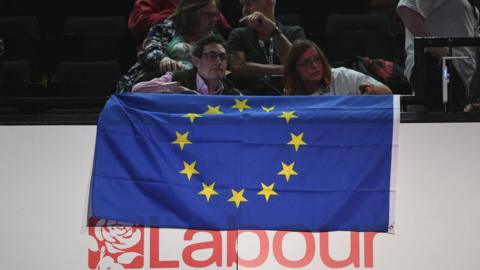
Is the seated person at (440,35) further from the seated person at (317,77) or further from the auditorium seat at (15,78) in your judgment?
the auditorium seat at (15,78)

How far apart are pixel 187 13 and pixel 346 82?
36.3 inches

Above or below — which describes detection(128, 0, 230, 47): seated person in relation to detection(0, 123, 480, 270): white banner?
above

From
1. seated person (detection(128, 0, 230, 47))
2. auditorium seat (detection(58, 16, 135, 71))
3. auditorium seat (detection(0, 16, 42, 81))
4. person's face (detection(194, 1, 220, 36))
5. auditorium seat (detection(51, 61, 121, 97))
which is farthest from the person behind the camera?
auditorium seat (detection(0, 16, 42, 81))

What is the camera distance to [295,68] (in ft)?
15.3

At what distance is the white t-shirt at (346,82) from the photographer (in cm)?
471

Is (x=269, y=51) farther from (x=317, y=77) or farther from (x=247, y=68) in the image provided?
(x=317, y=77)

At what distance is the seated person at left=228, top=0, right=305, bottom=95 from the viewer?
486 cm

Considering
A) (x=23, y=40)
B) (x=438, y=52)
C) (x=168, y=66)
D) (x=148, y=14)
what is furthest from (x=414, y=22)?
(x=23, y=40)

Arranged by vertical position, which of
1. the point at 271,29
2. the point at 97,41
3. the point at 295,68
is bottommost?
the point at 295,68

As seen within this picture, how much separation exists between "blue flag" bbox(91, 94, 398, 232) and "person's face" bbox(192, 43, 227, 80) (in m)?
0.24

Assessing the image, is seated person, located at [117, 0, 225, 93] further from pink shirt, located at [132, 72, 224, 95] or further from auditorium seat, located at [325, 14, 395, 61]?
auditorium seat, located at [325, 14, 395, 61]

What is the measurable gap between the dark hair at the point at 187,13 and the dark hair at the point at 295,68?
1.92 feet

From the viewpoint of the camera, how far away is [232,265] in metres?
4.55

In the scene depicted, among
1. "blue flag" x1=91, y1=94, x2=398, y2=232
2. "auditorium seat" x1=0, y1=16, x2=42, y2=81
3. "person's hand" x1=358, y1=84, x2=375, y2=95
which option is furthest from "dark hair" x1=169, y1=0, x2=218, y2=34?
"auditorium seat" x1=0, y1=16, x2=42, y2=81
